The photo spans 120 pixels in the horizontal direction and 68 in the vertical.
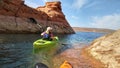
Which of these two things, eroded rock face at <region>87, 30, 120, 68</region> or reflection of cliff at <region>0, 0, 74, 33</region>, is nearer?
eroded rock face at <region>87, 30, 120, 68</region>

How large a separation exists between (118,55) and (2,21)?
25722 millimetres

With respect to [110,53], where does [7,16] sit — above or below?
above

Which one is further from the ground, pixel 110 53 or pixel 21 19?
pixel 21 19

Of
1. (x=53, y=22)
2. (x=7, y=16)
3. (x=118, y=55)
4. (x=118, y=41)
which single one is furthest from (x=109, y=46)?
(x=53, y=22)

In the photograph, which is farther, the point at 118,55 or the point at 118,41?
the point at 118,41

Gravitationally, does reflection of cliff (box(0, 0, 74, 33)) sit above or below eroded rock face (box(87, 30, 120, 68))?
above

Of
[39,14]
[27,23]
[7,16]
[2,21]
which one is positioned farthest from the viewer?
[39,14]

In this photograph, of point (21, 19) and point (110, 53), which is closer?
point (110, 53)

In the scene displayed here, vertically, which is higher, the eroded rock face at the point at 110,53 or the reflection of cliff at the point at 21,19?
the reflection of cliff at the point at 21,19

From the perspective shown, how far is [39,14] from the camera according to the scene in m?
47.7

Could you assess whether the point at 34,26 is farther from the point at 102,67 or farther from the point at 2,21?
the point at 102,67

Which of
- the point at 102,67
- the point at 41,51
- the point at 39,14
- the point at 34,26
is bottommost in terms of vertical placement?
the point at 102,67

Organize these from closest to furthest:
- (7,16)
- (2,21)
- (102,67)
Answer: (102,67)
(2,21)
(7,16)

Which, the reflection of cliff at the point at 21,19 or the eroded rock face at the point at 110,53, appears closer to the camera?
the eroded rock face at the point at 110,53
